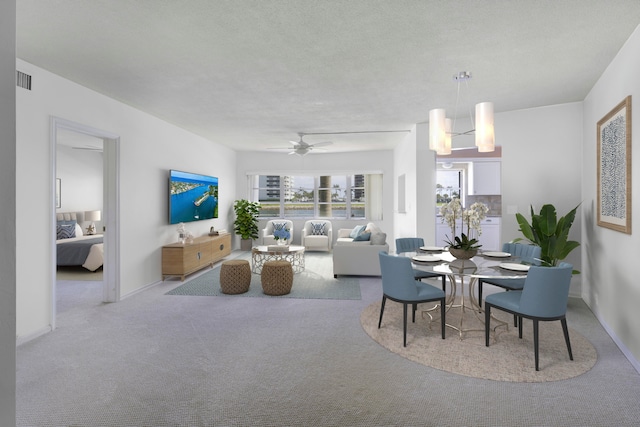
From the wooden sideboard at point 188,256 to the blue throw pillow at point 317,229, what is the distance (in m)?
2.91

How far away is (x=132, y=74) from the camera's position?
349cm

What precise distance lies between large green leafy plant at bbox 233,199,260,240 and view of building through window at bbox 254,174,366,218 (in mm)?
911

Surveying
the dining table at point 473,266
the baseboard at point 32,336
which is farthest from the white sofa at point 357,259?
the baseboard at point 32,336

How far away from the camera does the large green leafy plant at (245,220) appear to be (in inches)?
334

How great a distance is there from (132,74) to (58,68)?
65 cm

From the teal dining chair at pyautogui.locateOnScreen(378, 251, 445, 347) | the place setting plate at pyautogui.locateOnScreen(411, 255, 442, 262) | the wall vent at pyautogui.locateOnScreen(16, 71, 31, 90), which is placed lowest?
the teal dining chair at pyautogui.locateOnScreen(378, 251, 445, 347)

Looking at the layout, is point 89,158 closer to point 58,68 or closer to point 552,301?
point 58,68

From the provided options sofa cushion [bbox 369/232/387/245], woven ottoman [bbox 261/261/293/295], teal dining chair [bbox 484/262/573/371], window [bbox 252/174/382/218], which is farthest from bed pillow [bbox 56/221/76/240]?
teal dining chair [bbox 484/262/573/371]

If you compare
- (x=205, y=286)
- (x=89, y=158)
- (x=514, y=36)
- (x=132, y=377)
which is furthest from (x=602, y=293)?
(x=89, y=158)

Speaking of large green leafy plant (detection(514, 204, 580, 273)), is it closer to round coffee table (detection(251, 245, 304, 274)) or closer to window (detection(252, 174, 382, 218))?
round coffee table (detection(251, 245, 304, 274))

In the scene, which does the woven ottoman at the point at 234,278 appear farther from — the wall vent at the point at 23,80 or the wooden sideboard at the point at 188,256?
the wall vent at the point at 23,80

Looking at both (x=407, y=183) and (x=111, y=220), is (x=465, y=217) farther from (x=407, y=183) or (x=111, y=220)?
(x=111, y=220)

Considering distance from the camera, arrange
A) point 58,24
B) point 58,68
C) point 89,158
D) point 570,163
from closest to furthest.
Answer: point 58,24, point 58,68, point 570,163, point 89,158

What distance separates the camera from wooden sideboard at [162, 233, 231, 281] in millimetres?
5402
